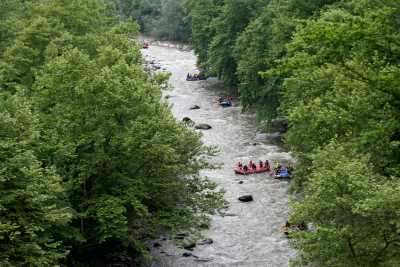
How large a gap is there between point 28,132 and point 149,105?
6.21 meters

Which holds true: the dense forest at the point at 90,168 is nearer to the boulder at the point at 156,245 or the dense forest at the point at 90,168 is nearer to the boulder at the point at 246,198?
the boulder at the point at 156,245

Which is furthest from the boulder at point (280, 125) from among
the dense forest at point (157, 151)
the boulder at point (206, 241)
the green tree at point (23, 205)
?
the green tree at point (23, 205)

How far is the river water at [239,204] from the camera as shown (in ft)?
94.8

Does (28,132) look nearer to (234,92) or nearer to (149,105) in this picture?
(149,105)

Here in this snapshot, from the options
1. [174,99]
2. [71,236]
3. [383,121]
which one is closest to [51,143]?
[71,236]

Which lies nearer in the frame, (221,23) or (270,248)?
(270,248)

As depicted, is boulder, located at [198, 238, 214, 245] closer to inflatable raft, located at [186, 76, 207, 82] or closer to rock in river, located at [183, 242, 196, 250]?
rock in river, located at [183, 242, 196, 250]

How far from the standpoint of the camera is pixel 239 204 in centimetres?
3556

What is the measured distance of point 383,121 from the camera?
18391 mm

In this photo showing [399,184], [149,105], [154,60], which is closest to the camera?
[399,184]

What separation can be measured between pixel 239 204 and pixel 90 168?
1439 centimetres

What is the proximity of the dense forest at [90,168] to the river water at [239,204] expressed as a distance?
341 centimetres

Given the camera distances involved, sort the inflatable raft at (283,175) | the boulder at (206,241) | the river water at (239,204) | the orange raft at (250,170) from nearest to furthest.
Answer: the river water at (239,204), the boulder at (206,241), the inflatable raft at (283,175), the orange raft at (250,170)

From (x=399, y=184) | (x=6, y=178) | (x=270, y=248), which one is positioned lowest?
(x=270, y=248)
